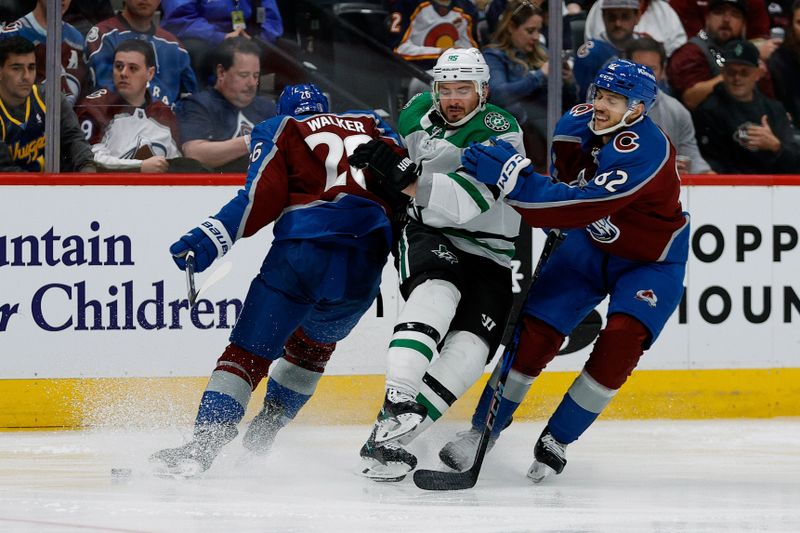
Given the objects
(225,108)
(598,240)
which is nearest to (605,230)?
(598,240)

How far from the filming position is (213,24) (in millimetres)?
5172

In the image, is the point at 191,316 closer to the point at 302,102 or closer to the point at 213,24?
the point at 213,24

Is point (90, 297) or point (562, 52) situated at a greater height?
point (562, 52)

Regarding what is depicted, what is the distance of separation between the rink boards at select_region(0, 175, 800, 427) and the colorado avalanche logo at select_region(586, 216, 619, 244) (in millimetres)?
1408

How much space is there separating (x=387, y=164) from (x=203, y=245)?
0.58 m

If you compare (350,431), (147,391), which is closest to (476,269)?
(350,431)

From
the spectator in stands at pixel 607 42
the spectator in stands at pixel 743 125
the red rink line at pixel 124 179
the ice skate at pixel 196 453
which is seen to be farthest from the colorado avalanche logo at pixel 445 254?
the spectator in stands at pixel 743 125

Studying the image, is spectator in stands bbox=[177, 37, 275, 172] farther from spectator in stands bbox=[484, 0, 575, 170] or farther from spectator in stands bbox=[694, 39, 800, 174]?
spectator in stands bbox=[694, 39, 800, 174]

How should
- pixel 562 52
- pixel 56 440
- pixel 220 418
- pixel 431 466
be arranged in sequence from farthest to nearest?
pixel 562 52, pixel 56 440, pixel 431 466, pixel 220 418

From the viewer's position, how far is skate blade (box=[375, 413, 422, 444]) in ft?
12.1

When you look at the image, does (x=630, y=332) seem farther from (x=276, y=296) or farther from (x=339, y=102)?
(x=339, y=102)

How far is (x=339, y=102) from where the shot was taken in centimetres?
527

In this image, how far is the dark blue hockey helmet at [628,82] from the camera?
3861mm

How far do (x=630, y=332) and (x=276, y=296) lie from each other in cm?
104
